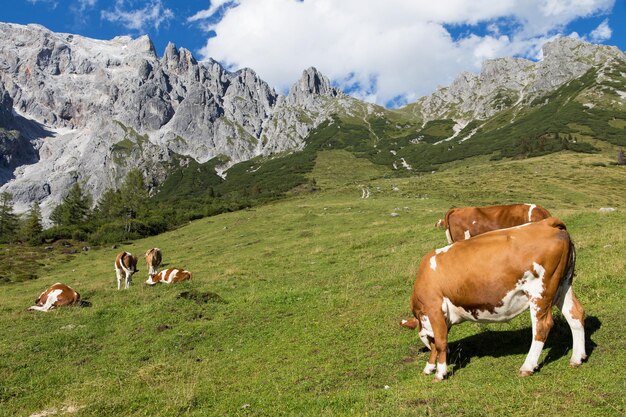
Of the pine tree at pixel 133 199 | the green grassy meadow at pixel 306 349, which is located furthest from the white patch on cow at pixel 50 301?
the pine tree at pixel 133 199

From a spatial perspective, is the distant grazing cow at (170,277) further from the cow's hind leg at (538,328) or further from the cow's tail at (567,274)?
the cow's tail at (567,274)

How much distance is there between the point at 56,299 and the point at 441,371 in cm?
1969

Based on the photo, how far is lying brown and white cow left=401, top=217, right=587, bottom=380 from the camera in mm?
7785

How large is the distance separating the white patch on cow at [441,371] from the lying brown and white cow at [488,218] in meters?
10.9

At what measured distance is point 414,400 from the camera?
7391 millimetres

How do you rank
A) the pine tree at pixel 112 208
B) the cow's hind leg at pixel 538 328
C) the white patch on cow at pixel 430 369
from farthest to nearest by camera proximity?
the pine tree at pixel 112 208 < the white patch on cow at pixel 430 369 < the cow's hind leg at pixel 538 328

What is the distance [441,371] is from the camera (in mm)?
8461

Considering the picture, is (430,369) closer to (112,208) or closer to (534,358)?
(534,358)

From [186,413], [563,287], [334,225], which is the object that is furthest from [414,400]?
[334,225]

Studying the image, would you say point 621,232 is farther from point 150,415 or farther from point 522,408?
point 150,415

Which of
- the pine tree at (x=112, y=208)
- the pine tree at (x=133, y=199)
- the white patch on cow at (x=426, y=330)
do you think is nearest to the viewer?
the white patch on cow at (x=426, y=330)

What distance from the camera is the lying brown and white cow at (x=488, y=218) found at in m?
17.3

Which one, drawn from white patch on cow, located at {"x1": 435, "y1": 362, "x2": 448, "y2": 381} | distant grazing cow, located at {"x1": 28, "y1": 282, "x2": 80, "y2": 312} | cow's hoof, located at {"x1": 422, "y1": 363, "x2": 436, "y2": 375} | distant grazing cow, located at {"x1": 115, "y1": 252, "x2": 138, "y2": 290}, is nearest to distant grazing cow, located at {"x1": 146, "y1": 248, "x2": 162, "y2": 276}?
distant grazing cow, located at {"x1": 115, "y1": 252, "x2": 138, "y2": 290}

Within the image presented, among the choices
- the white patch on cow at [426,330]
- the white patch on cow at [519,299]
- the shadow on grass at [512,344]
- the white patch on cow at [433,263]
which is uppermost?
the white patch on cow at [433,263]
